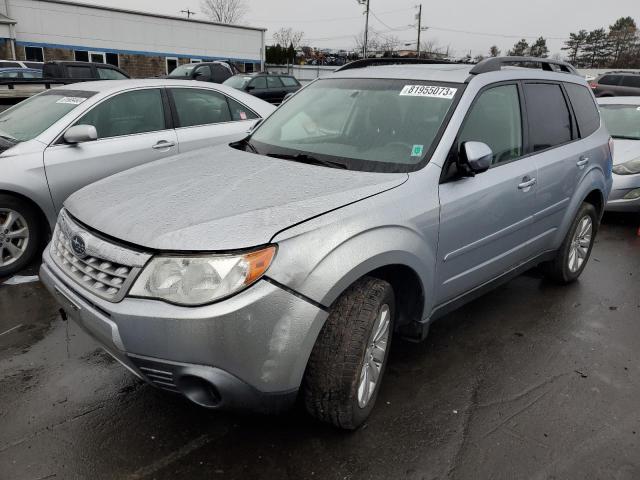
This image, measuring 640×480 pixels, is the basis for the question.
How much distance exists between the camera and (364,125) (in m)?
3.23

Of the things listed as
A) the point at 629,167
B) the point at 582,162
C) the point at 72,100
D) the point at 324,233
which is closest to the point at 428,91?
the point at 324,233

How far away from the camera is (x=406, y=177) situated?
2.73 metres

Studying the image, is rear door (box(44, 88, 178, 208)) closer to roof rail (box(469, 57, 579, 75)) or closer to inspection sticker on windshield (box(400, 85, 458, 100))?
inspection sticker on windshield (box(400, 85, 458, 100))

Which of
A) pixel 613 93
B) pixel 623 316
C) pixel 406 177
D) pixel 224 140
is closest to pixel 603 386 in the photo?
pixel 623 316

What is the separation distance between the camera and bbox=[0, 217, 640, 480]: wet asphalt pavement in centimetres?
238

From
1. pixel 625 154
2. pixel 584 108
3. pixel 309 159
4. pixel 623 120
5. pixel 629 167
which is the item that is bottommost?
pixel 629 167

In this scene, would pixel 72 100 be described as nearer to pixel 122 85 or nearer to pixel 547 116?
pixel 122 85

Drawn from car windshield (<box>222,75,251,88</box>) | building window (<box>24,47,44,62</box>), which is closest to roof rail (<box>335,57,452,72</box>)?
car windshield (<box>222,75,251,88</box>)

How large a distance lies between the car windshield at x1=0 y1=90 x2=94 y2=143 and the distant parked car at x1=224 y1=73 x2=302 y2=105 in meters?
10.6

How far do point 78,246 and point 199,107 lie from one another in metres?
3.59

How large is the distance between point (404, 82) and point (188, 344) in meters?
2.18

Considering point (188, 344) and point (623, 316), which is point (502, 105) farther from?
point (188, 344)

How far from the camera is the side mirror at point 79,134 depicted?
454 cm

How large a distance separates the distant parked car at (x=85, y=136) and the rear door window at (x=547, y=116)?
3243mm
